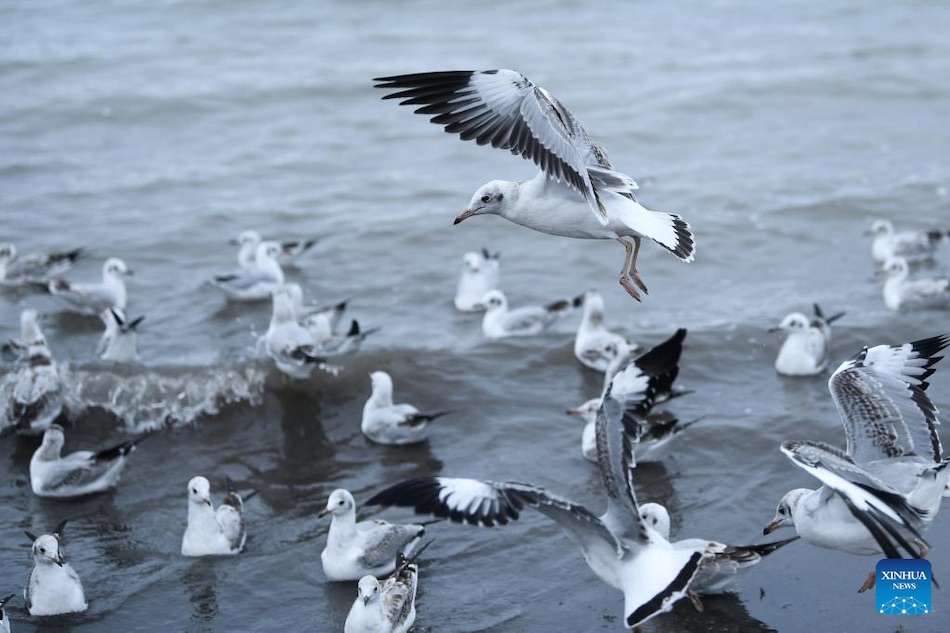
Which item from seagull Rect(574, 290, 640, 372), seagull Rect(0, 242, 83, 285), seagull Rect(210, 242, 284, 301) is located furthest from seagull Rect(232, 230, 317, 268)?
seagull Rect(574, 290, 640, 372)

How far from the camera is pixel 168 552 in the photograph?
8.18 meters

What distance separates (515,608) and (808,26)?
19596 millimetres

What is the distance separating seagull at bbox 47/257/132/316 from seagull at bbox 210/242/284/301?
0.97 meters

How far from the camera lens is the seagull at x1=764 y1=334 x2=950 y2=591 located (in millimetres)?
6457

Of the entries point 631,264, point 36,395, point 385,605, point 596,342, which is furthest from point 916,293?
point 36,395

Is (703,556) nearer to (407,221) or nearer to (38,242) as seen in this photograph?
(407,221)

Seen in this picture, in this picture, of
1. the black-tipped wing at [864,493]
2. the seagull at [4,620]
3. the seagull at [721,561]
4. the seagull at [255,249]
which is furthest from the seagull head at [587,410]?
the seagull at [255,249]

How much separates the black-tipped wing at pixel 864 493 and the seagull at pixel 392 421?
3.89 meters

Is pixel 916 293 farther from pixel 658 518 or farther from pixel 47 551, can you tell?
pixel 47 551

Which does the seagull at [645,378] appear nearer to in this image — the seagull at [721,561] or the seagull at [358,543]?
the seagull at [721,561]

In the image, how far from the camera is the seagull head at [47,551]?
7.36m

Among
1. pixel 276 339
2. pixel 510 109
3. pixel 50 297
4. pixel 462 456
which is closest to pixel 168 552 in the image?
pixel 462 456

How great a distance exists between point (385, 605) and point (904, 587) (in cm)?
288

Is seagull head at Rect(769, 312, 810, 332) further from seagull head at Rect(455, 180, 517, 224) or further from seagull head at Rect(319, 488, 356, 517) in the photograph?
seagull head at Rect(455, 180, 517, 224)
